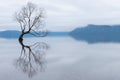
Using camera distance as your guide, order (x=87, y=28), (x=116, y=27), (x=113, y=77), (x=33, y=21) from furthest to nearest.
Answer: (x=87, y=28)
(x=116, y=27)
(x=33, y=21)
(x=113, y=77)

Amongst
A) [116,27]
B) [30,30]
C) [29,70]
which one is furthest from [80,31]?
[29,70]

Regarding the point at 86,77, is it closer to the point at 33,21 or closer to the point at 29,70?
the point at 29,70

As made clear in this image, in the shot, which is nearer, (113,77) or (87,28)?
(113,77)

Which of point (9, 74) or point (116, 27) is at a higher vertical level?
point (9, 74)

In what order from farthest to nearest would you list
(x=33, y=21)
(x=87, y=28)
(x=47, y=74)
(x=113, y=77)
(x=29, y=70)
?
(x=87, y=28)
(x=33, y=21)
(x=29, y=70)
(x=47, y=74)
(x=113, y=77)

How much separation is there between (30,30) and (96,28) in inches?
4053

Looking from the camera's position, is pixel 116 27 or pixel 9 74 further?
pixel 116 27

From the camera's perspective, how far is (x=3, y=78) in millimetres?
10414

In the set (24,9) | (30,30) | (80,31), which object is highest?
(24,9)

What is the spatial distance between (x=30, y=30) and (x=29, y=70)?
2501 cm

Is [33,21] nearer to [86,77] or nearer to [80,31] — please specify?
[86,77]

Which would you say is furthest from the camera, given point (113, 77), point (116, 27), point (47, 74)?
point (116, 27)

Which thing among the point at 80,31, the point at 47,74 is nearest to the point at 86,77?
the point at 47,74

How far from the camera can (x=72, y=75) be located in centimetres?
1055
